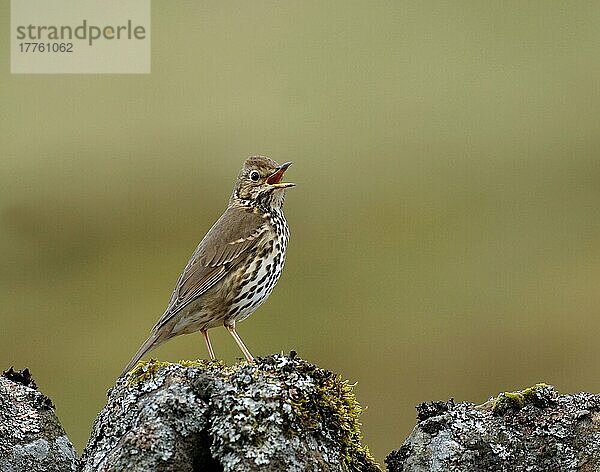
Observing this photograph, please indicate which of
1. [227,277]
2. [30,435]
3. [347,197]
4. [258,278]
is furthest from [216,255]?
[347,197]

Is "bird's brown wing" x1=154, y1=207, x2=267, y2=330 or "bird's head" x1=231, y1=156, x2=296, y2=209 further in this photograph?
"bird's head" x1=231, y1=156, x2=296, y2=209

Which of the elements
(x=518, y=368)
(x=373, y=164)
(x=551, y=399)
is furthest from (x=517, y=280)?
(x=551, y=399)

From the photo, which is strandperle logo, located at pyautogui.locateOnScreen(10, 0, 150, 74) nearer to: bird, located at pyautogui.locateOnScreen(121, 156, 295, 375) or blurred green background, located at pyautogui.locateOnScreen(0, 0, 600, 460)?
blurred green background, located at pyautogui.locateOnScreen(0, 0, 600, 460)

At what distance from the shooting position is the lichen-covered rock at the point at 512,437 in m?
4.51

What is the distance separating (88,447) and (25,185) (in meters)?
14.8

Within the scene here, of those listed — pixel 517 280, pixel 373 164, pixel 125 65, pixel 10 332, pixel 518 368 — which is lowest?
pixel 518 368

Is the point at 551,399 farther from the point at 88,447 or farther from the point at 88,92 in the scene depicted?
the point at 88,92

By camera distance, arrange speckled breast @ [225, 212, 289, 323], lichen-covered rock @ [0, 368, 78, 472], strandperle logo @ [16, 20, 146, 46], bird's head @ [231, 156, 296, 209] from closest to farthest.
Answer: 1. lichen-covered rock @ [0, 368, 78, 472]
2. speckled breast @ [225, 212, 289, 323]
3. bird's head @ [231, 156, 296, 209]
4. strandperle logo @ [16, 20, 146, 46]

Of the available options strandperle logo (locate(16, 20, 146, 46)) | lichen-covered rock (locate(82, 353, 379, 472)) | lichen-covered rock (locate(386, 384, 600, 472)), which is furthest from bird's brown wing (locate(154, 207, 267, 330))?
strandperle logo (locate(16, 20, 146, 46))

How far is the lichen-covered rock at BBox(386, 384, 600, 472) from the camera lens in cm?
451

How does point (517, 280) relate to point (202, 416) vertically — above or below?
above

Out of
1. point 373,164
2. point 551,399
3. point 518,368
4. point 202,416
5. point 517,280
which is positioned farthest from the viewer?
point 373,164

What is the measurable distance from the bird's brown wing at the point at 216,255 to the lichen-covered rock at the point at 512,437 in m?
2.70

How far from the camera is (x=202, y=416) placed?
437 cm
